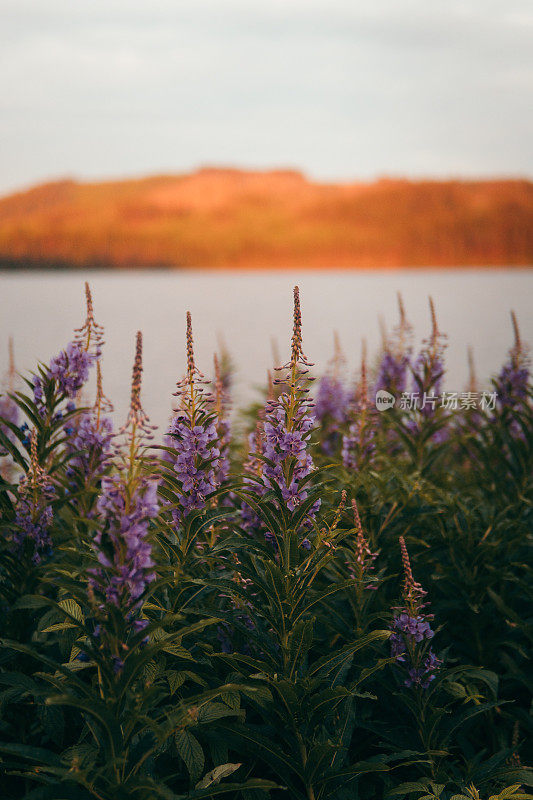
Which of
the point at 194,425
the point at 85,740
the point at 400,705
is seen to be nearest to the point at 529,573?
the point at 400,705

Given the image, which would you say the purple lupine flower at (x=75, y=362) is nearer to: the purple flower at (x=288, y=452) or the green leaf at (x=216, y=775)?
the purple flower at (x=288, y=452)

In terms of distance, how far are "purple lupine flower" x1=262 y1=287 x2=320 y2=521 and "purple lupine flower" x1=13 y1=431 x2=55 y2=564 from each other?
40.2 inches

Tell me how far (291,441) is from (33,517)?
4.03 feet

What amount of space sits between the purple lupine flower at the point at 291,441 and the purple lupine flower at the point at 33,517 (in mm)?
1022

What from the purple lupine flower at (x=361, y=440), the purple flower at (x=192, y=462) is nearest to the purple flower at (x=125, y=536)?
the purple flower at (x=192, y=462)

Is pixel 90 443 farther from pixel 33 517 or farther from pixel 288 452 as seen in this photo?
pixel 288 452

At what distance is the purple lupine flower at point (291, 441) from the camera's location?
265cm

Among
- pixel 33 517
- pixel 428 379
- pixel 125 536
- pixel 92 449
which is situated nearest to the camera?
pixel 125 536

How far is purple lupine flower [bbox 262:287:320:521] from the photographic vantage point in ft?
8.70

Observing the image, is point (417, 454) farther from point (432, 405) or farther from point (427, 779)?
point (427, 779)

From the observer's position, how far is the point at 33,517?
3049 millimetres

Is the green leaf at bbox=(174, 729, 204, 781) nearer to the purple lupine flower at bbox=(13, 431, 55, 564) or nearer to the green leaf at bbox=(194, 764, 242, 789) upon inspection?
the green leaf at bbox=(194, 764, 242, 789)

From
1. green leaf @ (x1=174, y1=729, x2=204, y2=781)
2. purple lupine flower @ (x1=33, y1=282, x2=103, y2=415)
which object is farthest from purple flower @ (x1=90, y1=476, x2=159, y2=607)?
purple lupine flower @ (x1=33, y1=282, x2=103, y2=415)

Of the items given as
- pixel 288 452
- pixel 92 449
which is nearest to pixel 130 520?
pixel 288 452
